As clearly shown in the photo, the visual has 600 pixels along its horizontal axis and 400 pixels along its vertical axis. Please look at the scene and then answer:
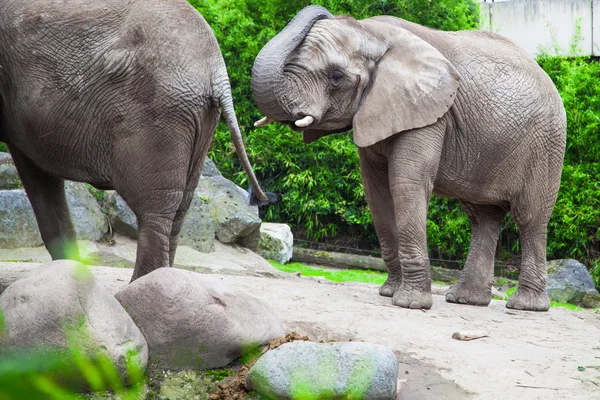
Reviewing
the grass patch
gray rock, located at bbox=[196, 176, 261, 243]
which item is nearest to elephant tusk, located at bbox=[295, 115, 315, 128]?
the grass patch

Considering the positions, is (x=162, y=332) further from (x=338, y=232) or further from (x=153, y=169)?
(x=338, y=232)

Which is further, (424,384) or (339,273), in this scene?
(339,273)

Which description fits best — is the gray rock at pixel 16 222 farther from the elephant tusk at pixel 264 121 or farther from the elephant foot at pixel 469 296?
the elephant foot at pixel 469 296

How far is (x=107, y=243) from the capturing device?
9586 millimetres

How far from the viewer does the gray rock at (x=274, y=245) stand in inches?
458

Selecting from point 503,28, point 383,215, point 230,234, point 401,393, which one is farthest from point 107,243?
point 503,28

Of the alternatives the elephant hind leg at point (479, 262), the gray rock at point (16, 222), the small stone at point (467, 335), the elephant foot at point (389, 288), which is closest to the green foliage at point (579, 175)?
the elephant hind leg at point (479, 262)

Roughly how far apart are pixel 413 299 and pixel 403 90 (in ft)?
5.25

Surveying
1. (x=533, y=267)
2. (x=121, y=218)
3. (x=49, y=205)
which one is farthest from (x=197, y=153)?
(x=121, y=218)

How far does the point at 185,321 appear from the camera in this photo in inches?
167

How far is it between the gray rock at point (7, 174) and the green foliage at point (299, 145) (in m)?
4.26

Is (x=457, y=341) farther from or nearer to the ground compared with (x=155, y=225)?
nearer to the ground

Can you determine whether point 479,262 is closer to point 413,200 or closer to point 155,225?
point 413,200

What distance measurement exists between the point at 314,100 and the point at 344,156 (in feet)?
22.6
